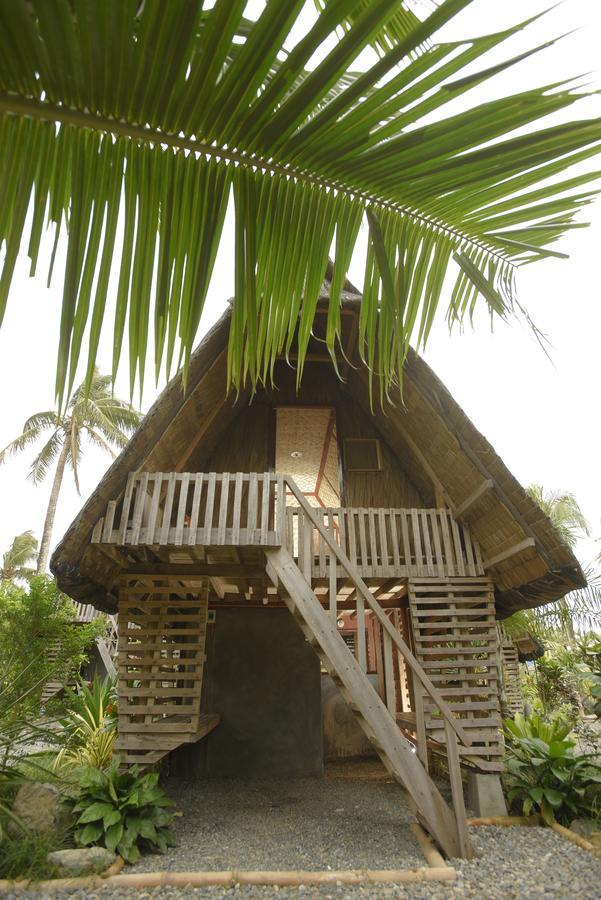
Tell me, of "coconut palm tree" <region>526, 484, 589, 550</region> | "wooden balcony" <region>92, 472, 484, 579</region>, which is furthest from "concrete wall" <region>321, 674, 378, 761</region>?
"coconut palm tree" <region>526, 484, 589, 550</region>

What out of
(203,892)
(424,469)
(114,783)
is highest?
(424,469)

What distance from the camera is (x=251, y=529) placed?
5.70 m

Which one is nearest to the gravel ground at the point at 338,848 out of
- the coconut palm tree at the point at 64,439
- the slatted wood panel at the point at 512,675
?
the slatted wood panel at the point at 512,675

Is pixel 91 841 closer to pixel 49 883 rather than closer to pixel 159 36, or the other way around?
pixel 49 883

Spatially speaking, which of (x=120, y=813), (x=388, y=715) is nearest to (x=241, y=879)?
(x=120, y=813)

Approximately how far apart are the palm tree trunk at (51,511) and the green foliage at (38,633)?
10791 millimetres

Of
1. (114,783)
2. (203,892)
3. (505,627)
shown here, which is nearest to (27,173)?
(203,892)

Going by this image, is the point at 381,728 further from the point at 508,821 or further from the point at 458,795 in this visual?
the point at 508,821

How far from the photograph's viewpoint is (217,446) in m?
8.25

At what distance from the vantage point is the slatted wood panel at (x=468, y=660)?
235 inches

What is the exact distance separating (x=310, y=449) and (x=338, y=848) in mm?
5925

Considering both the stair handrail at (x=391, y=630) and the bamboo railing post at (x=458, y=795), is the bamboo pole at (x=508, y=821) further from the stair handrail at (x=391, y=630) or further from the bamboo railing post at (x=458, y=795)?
the bamboo railing post at (x=458, y=795)

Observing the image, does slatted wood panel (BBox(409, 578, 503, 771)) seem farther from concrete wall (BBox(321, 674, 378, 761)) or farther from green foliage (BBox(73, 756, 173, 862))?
concrete wall (BBox(321, 674, 378, 761))

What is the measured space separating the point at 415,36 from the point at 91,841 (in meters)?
6.06
